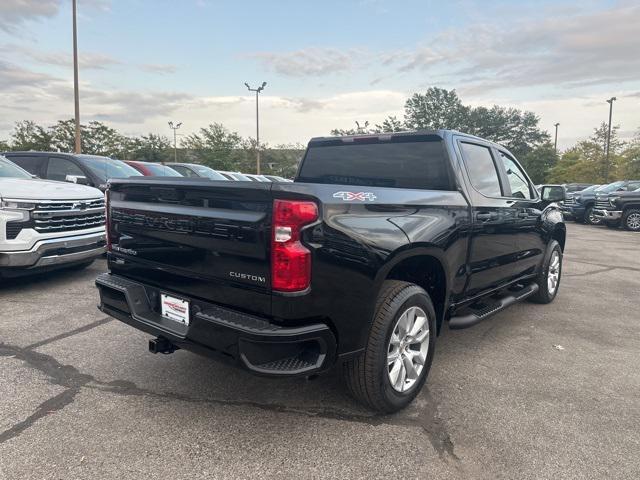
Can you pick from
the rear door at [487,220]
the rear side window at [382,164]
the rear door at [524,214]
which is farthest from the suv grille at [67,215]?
the rear door at [524,214]

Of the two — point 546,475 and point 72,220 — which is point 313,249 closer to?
point 546,475

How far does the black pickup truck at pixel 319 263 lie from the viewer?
2336mm

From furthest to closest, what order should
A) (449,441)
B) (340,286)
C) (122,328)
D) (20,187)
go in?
(20,187) < (122,328) < (449,441) < (340,286)

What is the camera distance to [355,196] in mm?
2570

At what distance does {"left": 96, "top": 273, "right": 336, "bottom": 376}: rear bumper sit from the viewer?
2.31 metres

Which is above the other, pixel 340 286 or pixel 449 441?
pixel 340 286

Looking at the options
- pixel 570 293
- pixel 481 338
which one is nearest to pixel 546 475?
pixel 481 338

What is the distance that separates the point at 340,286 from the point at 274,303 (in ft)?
1.23

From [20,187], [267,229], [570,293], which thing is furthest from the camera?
[570,293]

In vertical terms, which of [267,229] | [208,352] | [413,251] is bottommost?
[208,352]

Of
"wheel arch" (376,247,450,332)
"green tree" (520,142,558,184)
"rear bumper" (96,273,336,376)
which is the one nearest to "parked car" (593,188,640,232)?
"wheel arch" (376,247,450,332)

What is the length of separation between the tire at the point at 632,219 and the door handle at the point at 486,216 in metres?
14.9

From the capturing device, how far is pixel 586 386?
3418mm

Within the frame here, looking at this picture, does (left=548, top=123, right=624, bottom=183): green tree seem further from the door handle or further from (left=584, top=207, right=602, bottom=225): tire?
the door handle
